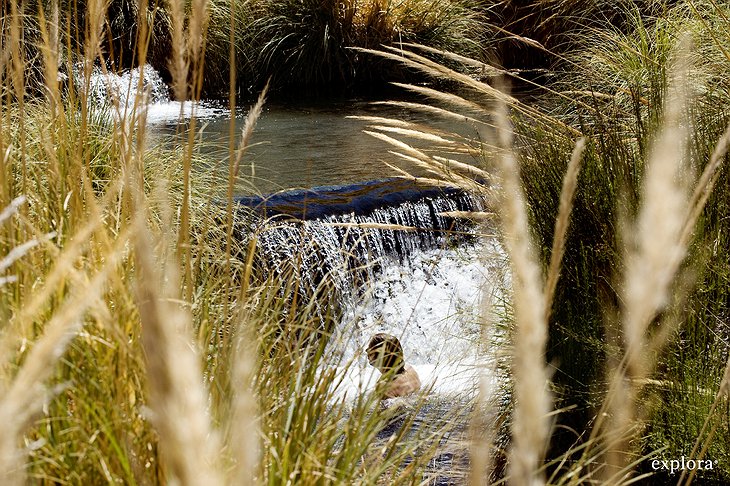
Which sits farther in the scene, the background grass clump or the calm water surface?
the calm water surface

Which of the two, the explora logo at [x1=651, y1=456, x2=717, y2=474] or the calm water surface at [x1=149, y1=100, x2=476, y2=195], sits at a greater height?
the calm water surface at [x1=149, y1=100, x2=476, y2=195]

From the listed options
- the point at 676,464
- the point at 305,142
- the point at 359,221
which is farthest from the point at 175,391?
the point at 305,142

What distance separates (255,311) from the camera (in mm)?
1654

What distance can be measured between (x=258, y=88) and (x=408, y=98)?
160cm

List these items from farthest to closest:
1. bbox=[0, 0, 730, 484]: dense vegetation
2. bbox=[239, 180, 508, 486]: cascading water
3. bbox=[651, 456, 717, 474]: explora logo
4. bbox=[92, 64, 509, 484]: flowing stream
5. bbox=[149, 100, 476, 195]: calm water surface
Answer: bbox=[149, 100, 476, 195]: calm water surface, bbox=[239, 180, 508, 486]: cascading water, bbox=[92, 64, 509, 484]: flowing stream, bbox=[651, 456, 717, 474]: explora logo, bbox=[0, 0, 730, 484]: dense vegetation

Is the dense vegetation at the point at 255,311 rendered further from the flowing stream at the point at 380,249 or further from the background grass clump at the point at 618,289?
the flowing stream at the point at 380,249

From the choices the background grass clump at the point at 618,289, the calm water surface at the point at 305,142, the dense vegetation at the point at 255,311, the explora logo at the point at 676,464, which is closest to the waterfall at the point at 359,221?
the calm water surface at the point at 305,142

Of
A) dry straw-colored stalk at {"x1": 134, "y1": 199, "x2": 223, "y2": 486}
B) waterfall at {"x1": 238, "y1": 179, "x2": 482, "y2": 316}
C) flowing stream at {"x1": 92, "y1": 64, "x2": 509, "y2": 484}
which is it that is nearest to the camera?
dry straw-colored stalk at {"x1": 134, "y1": 199, "x2": 223, "y2": 486}

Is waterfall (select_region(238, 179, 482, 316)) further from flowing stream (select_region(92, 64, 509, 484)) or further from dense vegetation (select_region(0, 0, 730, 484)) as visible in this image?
dense vegetation (select_region(0, 0, 730, 484))

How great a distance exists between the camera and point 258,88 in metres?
8.77

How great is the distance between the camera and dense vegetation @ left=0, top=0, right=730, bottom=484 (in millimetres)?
537

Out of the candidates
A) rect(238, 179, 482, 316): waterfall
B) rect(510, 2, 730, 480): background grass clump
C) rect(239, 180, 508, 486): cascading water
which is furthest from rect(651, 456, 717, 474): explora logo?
rect(238, 179, 482, 316): waterfall

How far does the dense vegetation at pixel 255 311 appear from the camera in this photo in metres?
0.54

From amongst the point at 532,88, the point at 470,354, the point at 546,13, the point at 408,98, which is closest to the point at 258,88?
the point at 408,98
